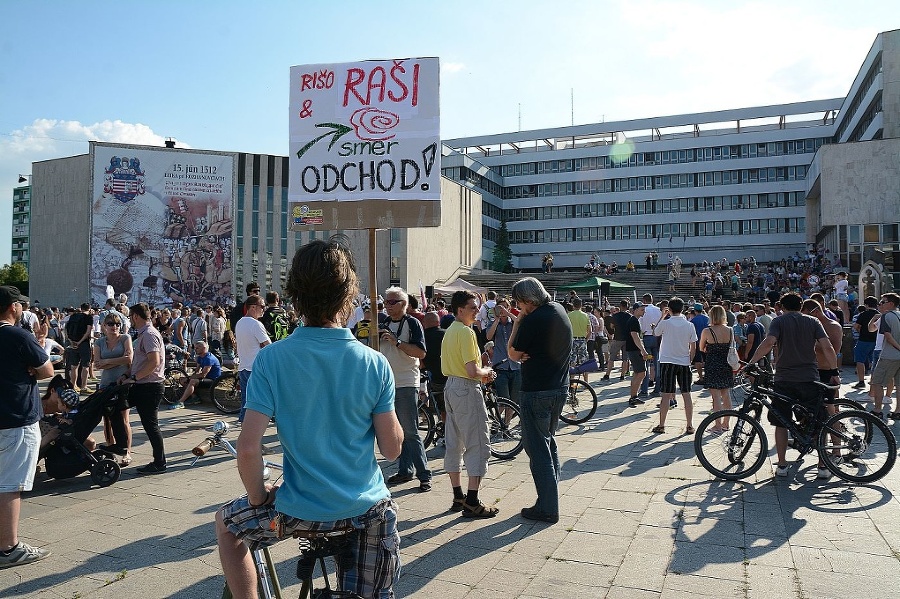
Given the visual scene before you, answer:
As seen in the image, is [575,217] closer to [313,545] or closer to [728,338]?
[728,338]

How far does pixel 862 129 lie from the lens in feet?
155

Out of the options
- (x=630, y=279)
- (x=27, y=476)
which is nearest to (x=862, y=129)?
(x=630, y=279)

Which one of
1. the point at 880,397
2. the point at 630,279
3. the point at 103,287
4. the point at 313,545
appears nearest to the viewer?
the point at 313,545

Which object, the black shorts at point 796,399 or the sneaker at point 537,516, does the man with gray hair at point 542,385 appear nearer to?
the sneaker at point 537,516

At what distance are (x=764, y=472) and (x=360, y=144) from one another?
207 inches

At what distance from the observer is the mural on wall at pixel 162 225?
3988 cm

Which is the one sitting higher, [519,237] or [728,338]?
[519,237]

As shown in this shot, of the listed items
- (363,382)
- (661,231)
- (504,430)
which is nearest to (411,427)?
(504,430)

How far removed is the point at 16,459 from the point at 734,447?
20.1ft

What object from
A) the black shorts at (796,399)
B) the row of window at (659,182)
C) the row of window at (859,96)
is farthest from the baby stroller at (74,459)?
the row of window at (659,182)

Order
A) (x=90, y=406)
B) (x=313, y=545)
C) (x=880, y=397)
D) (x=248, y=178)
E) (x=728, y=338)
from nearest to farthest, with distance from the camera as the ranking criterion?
(x=313, y=545) < (x=90, y=406) < (x=728, y=338) < (x=880, y=397) < (x=248, y=178)

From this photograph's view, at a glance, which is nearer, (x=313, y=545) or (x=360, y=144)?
(x=313, y=545)

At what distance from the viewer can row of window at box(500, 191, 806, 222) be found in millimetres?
65375

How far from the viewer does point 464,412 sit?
5.79 m
